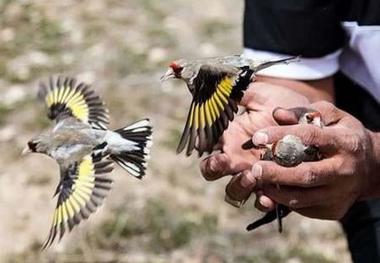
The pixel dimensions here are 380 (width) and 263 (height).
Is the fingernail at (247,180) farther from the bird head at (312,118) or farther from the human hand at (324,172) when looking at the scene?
the bird head at (312,118)

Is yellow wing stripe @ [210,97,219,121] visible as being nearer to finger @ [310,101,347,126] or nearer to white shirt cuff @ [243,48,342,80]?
finger @ [310,101,347,126]

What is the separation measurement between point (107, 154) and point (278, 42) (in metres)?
0.64

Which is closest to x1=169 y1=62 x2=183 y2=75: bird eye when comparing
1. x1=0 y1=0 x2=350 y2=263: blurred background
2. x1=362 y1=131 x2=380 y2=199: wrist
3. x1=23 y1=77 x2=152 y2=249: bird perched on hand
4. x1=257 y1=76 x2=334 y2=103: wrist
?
x1=23 y1=77 x2=152 y2=249: bird perched on hand

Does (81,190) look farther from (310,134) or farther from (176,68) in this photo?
(310,134)

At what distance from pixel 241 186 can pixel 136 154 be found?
19 cm

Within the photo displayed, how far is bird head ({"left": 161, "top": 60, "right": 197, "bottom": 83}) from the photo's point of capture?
1.33 metres

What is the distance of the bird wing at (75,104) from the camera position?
152 centimetres

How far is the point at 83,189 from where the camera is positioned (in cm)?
137

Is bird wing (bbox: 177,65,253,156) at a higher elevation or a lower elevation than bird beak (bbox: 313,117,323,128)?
higher

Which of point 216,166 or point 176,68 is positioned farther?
point 216,166

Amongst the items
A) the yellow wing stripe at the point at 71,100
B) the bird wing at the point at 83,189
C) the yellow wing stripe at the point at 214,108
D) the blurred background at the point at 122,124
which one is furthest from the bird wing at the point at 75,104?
the blurred background at the point at 122,124

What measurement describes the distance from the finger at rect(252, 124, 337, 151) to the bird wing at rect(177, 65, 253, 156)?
8 cm

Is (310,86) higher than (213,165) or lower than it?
lower

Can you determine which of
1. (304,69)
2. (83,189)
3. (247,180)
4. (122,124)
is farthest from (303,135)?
(122,124)
